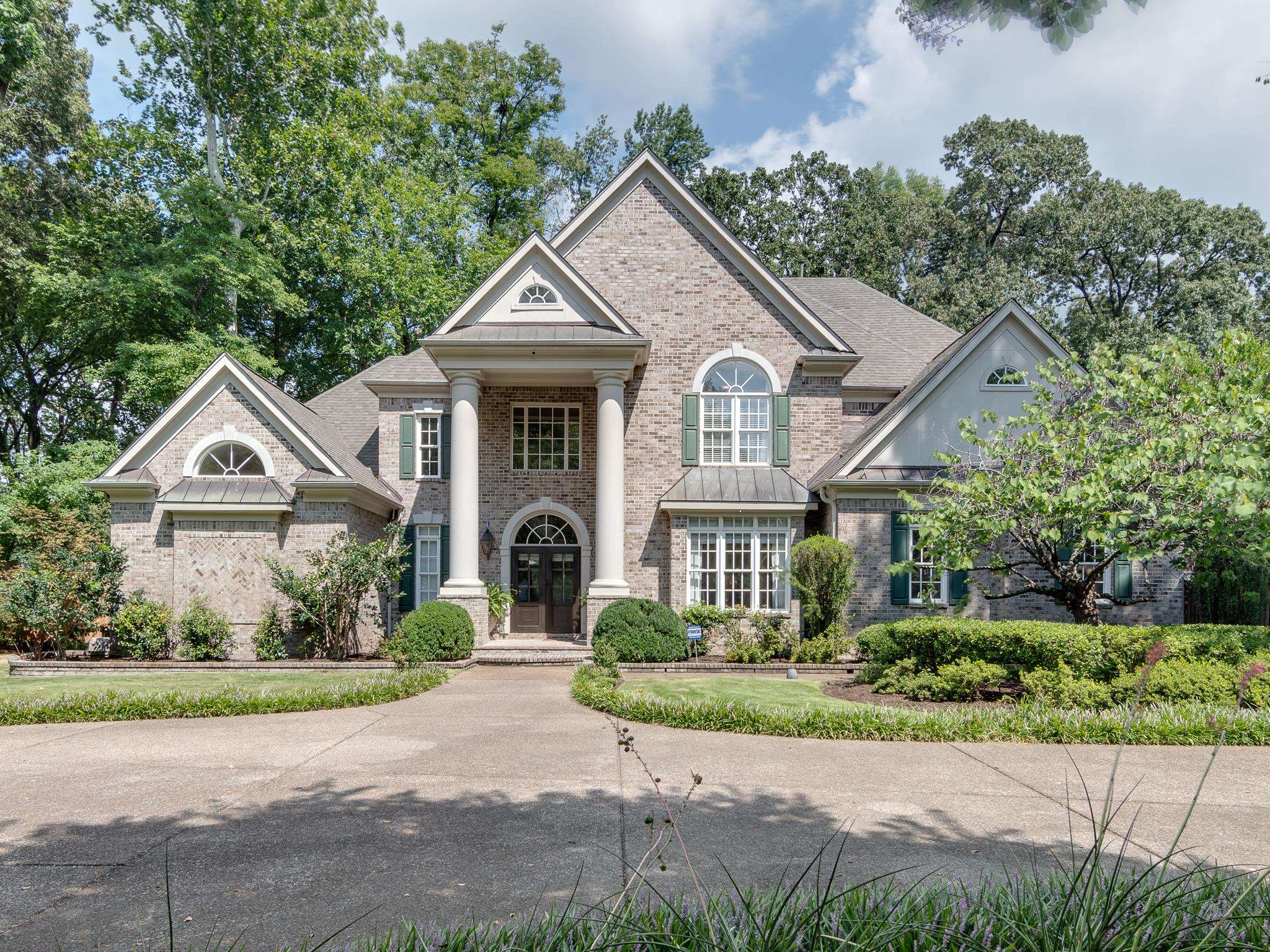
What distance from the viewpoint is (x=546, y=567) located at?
18.7m

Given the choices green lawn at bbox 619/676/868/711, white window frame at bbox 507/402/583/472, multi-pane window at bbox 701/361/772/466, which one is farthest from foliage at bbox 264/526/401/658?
multi-pane window at bbox 701/361/772/466

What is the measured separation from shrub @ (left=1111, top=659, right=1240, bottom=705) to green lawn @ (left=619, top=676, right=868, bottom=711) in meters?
3.06

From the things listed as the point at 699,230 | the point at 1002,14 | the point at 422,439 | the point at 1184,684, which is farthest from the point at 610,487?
the point at 1002,14

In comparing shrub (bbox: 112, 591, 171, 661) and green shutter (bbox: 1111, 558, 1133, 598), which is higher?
green shutter (bbox: 1111, 558, 1133, 598)

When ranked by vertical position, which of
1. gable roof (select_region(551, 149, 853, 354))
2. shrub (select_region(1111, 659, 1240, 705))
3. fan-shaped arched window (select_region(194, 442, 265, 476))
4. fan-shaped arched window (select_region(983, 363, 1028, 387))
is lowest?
shrub (select_region(1111, 659, 1240, 705))

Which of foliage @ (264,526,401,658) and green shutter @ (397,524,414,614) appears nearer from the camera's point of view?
foliage @ (264,526,401,658)

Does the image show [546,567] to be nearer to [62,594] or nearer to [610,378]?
[610,378]

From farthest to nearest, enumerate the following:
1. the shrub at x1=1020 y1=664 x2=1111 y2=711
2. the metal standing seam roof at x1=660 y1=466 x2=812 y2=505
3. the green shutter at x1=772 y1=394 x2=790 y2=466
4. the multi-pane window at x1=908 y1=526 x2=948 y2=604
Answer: the green shutter at x1=772 y1=394 x2=790 y2=466 < the metal standing seam roof at x1=660 y1=466 x2=812 y2=505 < the multi-pane window at x1=908 y1=526 x2=948 y2=604 < the shrub at x1=1020 y1=664 x2=1111 y2=711

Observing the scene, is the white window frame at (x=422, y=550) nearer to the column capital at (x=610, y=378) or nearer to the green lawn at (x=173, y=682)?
the green lawn at (x=173, y=682)

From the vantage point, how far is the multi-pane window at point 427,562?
60.9 ft

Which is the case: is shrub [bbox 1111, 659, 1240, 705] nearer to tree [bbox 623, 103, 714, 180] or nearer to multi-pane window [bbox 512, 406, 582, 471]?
multi-pane window [bbox 512, 406, 582, 471]

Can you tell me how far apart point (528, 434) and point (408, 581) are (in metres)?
4.46

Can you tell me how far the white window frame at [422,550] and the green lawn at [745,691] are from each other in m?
7.02

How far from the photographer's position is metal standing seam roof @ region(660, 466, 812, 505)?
55.9 ft
